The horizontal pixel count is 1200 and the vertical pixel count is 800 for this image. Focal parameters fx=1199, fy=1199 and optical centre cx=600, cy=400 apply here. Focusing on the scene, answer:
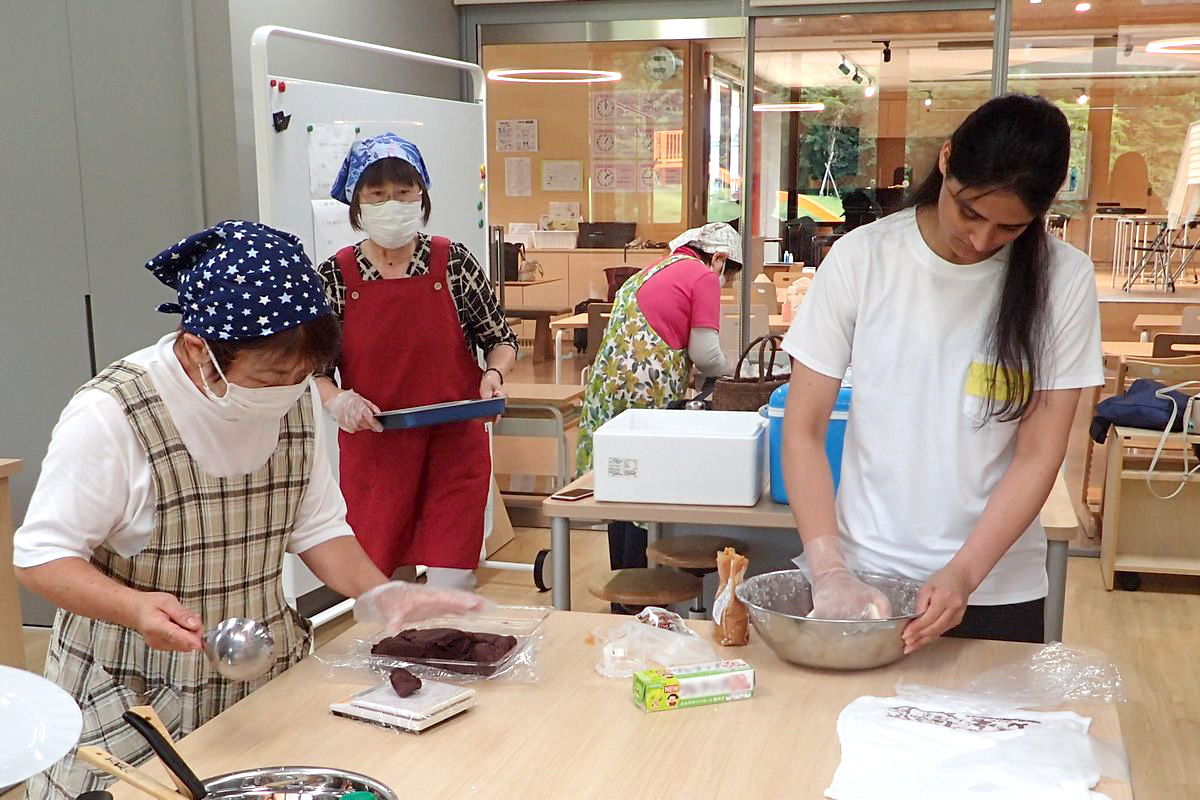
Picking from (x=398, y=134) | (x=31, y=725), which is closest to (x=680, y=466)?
(x=31, y=725)

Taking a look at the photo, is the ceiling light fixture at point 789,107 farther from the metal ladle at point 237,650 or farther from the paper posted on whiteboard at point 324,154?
the metal ladle at point 237,650

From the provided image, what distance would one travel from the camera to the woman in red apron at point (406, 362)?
313 cm

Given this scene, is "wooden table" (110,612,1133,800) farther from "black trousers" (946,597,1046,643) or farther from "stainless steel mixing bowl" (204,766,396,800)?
"black trousers" (946,597,1046,643)

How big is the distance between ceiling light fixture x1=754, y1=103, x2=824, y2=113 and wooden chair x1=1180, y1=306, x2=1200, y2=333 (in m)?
1.72

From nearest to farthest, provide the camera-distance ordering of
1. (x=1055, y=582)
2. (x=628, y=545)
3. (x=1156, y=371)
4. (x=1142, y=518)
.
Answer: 1. (x=1055, y=582)
2. (x=628, y=545)
3. (x=1142, y=518)
4. (x=1156, y=371)

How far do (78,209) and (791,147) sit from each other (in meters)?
2.84

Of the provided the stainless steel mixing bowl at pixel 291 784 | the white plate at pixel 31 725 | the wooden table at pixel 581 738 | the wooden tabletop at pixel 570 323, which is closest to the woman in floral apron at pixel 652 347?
the wooden tabletop at pixel 570 323

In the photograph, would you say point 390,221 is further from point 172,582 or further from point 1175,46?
point 1175,46

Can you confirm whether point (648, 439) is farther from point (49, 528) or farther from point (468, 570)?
point (49, 528)

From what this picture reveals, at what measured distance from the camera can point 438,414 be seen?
9.96 ft

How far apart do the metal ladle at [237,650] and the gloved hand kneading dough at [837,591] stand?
2.36 feet

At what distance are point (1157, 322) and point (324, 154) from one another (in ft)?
11.4

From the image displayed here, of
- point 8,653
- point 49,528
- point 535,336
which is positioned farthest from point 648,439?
point 535,336

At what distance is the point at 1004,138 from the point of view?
5.10 ft
